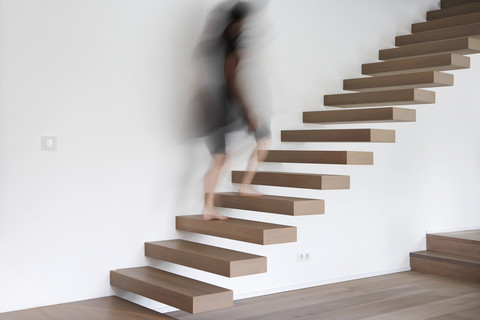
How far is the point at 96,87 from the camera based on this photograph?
3.90 meters

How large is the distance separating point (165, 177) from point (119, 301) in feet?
3.05

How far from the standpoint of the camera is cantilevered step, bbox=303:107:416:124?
4.22 m

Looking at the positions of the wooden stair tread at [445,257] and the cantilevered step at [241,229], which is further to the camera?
the wooden stair tread at [445,257]

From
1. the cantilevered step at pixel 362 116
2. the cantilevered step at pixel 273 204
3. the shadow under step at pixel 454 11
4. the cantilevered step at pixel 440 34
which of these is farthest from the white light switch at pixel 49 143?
the shadow under step at pixel 454 11

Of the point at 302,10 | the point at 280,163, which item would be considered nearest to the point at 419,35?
the point at 302,10

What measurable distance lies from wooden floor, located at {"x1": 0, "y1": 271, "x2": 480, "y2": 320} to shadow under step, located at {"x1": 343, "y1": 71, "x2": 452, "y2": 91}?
1.67m

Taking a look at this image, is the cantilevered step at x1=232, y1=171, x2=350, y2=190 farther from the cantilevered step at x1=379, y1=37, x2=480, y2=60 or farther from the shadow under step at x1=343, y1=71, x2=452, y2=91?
the cantilevered step at x1=379, y1=37, x2=480, y2=60

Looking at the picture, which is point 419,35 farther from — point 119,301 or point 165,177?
point 119,301

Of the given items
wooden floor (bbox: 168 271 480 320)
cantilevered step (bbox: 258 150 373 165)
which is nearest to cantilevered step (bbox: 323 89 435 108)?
cantilevered step (bbox: 258 150 373 165)

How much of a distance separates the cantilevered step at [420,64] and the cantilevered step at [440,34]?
485mm

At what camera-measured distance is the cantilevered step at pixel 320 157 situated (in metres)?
3.98

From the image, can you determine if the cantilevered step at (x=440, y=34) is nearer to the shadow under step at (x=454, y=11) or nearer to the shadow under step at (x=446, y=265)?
the shadow under step at (x=454, y=11)

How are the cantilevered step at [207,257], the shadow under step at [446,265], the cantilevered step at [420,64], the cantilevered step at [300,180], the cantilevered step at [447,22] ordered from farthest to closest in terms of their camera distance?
1. the shadow under step at [446,265]
2. the cantilevered step at [447,22]
3. the cantilevered step at [420,64]
4. the cantilevered step at [300,180]
5. the cantilevered step at [207,257]

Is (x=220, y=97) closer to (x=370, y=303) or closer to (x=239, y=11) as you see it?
(x=239, y=11)
